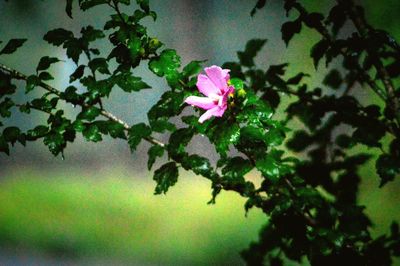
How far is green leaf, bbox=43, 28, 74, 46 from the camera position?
1429 millimetres

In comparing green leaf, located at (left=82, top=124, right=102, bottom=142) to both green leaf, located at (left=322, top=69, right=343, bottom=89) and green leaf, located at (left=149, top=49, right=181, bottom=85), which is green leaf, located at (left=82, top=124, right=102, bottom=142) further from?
green leaf, located at (left=322, top=69, right=343, bottom=89)

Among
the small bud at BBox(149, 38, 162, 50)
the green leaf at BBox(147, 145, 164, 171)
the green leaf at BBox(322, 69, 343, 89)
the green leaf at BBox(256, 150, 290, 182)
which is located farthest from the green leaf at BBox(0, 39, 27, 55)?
the green leaf at BBox(322, 69, 343, 89)

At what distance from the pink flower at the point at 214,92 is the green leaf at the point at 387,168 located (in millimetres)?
586

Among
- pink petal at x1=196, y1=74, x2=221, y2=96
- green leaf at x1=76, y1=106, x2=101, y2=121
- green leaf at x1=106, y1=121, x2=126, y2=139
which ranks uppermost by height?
green leaf at x1=76, y1=106, x2=101, y2=121

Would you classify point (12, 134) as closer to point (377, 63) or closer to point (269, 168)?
point (269, 168)

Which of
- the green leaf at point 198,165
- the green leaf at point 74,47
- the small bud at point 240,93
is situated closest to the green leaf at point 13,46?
the green leaf at point 74,47

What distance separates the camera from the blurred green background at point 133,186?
14.4 ft

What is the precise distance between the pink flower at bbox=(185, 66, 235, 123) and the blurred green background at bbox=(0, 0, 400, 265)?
3147 millimetres

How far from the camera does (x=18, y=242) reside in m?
4.60

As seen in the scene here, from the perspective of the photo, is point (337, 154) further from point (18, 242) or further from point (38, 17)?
point (38, 17)

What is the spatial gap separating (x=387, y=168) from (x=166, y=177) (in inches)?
27.9

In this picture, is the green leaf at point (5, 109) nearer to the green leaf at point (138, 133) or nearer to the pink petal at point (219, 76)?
the green leaf at point (138, 133)

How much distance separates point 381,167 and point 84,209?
185 inches

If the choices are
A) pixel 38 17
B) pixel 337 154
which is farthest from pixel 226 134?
pixel 38 17
